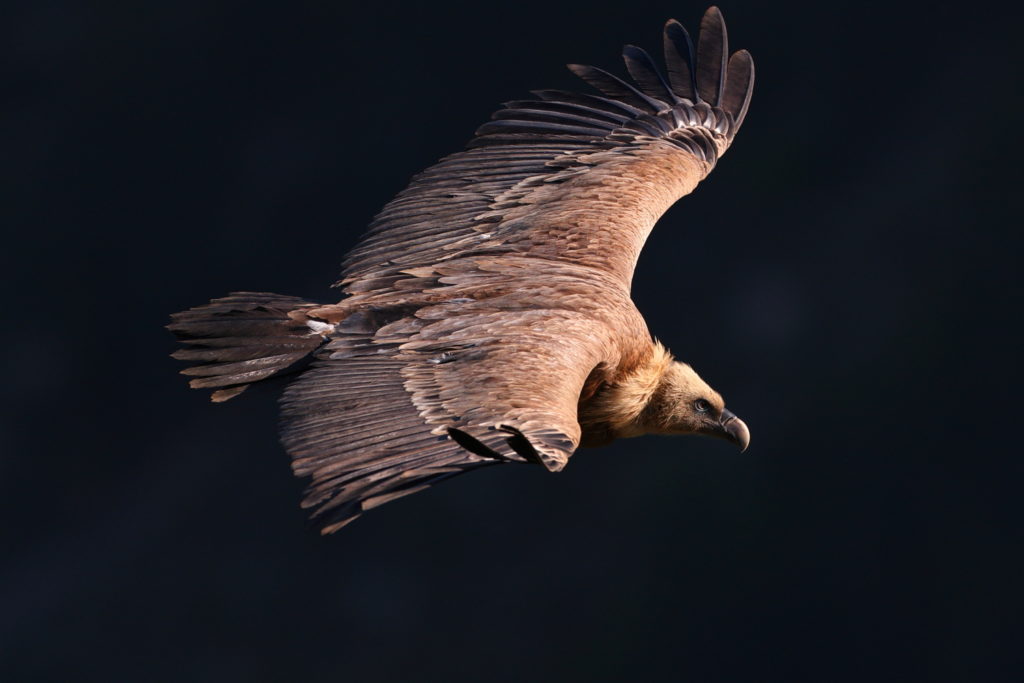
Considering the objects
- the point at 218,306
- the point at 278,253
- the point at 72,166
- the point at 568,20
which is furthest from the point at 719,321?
the point at 218,306

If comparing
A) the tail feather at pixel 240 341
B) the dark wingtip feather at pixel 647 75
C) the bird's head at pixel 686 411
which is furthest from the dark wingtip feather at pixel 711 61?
the tail feather at pixel 240 341

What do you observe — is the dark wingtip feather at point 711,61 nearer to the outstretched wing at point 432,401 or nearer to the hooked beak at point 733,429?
the hooked beak at point 733,429

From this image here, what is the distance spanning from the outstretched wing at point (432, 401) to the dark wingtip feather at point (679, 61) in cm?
386

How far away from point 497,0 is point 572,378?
1007 centimetres

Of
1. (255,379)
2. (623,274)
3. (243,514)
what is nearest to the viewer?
(255,379)

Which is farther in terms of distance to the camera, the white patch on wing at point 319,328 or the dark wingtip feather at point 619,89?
the dark wingtip feather at point 619,89

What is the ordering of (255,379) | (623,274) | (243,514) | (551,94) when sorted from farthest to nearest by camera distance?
(243,514) < (551,94) < (623,274) < (255,379)

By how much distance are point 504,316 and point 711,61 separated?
434cm

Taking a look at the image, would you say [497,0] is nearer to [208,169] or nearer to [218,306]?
[208,169]

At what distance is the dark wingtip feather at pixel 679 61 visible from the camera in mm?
12500

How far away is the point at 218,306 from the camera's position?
9.43m

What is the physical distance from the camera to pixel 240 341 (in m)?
9.27

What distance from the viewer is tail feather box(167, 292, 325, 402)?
912 cm

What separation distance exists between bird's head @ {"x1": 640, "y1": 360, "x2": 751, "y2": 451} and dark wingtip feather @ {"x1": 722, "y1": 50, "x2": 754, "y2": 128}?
3313 mm
